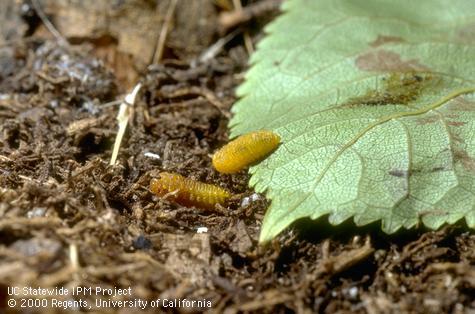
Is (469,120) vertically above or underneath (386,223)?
above

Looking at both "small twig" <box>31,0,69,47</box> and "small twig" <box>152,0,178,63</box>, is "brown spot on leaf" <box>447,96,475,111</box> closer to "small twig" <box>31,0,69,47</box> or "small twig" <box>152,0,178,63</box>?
"small twig" <box>152,0,178,63</box>

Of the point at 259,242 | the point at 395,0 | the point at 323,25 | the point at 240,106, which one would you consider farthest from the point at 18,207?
the point at 395,0

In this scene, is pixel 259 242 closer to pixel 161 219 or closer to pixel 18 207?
pixel 161 219

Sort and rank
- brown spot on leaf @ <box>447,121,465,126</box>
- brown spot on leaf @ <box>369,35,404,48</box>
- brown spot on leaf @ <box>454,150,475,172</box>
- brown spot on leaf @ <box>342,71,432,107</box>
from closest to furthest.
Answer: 1. brown spot on leaf @ <box>454,150,475,172</box>
2. brown spot on leaf @ <box>447,121,465,126</box>
3. brown spot on leaf @ <box>342,71,432,107</box>
4. brown spot on leaf @ <box>369,35,404,48</box>

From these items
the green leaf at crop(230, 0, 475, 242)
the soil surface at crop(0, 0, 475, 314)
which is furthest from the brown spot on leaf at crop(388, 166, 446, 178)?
the soil surface at crop(0, 0, 475, 314)

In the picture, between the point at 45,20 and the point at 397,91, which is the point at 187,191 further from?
the point at 45,20

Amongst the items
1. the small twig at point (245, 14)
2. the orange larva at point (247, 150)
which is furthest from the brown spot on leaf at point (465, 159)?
the small twig at point (245, 14)
